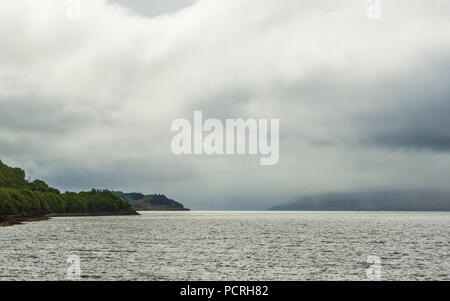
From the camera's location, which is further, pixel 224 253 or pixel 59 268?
pixel 224 253

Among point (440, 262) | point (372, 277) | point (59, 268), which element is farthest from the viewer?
point (440, 262)

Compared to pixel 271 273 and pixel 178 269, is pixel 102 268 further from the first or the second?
pixel 271 273

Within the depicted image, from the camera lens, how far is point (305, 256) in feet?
315
